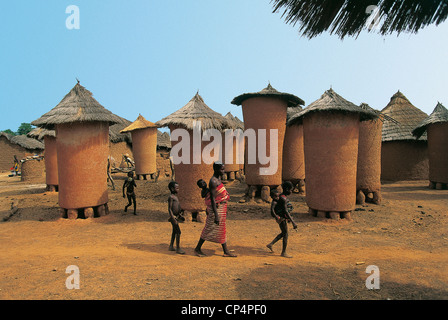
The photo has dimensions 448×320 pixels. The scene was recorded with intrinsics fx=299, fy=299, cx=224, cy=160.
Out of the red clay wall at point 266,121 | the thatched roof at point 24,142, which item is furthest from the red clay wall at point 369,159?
the thatched roof at point 24,142

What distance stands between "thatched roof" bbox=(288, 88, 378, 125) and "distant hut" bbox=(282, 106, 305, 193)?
3.57 metres

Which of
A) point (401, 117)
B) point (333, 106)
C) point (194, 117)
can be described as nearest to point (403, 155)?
point (401, 117)

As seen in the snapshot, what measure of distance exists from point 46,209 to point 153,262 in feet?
22.0

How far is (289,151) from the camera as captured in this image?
1167cm

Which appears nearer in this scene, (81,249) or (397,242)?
(81,249)

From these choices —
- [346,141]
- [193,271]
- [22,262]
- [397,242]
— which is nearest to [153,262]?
[193,271]

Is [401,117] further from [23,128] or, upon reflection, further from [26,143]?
[23,128]

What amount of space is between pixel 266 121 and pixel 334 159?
3.16 m

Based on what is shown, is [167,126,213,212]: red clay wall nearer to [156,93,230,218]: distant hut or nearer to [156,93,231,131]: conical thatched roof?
[156,93,230,218]: distant hut

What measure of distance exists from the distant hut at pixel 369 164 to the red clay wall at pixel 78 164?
793 cm

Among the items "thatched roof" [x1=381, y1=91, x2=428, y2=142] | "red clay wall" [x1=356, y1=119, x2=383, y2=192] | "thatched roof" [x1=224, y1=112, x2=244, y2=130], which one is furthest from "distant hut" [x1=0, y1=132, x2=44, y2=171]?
"thatched roof" [x1=381, y1=91, x2=428, y2=142]

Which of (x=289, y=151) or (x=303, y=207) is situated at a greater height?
(x=289, y=151)
